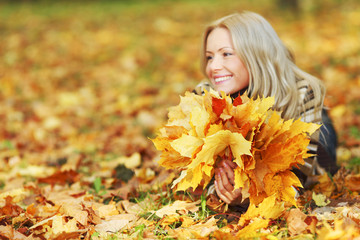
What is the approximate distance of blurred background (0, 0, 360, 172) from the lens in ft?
12.2

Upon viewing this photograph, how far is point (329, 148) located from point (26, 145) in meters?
2.80

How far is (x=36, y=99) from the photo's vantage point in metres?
5.02

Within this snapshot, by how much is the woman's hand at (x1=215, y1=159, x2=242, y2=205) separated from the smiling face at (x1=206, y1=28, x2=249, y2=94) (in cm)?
67

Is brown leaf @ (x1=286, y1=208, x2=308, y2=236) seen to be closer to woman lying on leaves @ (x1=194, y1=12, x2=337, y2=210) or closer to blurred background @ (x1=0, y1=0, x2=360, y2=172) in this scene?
woman lying on leaves @ (x1=194, y1=12, x2=337, y2=210)

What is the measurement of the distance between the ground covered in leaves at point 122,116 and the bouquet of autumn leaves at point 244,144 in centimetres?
19

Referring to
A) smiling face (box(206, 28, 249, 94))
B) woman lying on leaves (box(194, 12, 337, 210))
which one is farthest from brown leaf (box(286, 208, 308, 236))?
smiling face (box(206, 28, 249, 94))

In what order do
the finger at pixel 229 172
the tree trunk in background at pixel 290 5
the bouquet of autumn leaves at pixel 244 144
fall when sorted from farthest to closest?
the tree trunk in background at pixel 290 5 → the finger at pixel 229 172 → the bouquet of autumn leaves at pixel 244 144

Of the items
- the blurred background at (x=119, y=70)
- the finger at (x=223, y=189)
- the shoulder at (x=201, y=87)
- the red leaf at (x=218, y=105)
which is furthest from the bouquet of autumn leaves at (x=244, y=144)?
the blurred background at (x=119, y=70)

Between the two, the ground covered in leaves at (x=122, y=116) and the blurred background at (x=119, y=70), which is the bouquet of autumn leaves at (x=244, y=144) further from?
the blurred background at (x=119, y=70)

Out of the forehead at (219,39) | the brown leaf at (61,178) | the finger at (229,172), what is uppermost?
the forehead at (219,39)

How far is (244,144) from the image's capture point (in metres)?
1.59

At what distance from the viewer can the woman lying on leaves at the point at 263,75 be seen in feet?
7.63

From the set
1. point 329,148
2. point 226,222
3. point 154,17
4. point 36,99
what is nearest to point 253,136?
point 226,222

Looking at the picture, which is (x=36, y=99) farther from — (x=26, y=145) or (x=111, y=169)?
(x=111, y=169)
